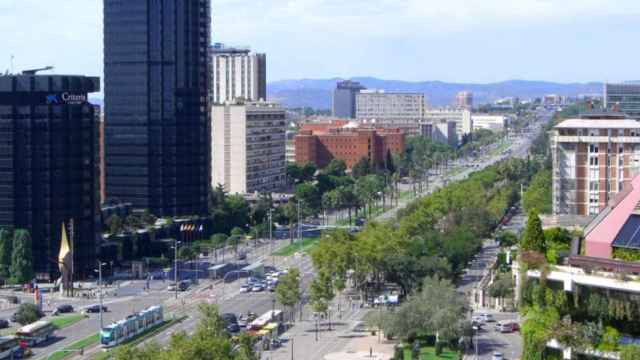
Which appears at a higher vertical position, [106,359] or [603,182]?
[603,182]

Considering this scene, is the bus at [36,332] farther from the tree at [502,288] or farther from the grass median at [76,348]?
the tree at [502,288]

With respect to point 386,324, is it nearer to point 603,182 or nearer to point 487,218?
point 603,182

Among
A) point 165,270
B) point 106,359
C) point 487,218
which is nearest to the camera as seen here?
point 106,359

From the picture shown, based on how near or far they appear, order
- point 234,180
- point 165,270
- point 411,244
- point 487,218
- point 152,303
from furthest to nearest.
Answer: point 234,180
point 487,218
point 165,270
point 411,244
point 152,303

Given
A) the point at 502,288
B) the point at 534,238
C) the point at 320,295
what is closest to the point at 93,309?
the point at 320,295

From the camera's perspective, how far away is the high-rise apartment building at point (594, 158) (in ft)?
270

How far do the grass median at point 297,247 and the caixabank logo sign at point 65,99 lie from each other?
927 inches

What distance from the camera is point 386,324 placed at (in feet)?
199

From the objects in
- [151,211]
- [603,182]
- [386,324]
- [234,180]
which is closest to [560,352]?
[386,324]

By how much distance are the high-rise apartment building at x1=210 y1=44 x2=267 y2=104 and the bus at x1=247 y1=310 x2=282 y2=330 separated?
396 feet

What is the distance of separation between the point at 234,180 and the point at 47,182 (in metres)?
51.4

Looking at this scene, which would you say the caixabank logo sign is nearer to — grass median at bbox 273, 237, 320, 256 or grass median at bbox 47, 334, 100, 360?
grass median at bbox 273, 237, 320, 256

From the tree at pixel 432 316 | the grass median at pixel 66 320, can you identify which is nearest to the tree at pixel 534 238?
the tree at pixel 432 316

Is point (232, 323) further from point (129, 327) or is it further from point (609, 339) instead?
point (609, 339)
